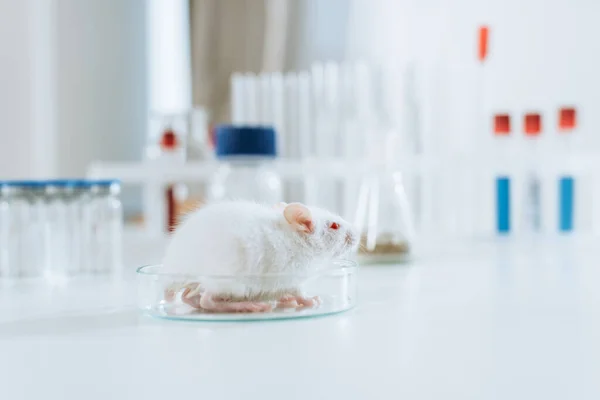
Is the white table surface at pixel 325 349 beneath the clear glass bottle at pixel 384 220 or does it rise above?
beneath

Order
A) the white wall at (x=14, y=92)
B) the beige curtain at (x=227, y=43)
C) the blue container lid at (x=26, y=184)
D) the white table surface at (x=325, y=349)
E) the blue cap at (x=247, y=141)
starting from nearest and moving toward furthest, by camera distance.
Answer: the white table surface at (x=325, y=349), the blue container lid at (x=26, y=184), the blue cap at (x=247, y=141), the white wall at (x=14, y=92), the beige curtain at (x=227, y=43)

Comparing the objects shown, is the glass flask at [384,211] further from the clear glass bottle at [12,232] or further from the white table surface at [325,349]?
the clear glass bottle at [12,232]

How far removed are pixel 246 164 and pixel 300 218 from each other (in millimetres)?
771

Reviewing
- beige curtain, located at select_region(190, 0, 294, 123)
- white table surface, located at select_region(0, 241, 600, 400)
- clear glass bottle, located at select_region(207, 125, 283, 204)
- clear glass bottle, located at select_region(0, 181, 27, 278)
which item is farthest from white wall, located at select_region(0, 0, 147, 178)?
white table surface, located at select_region(0, 241, 600, 400)

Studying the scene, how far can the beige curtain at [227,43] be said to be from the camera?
2.88 meters

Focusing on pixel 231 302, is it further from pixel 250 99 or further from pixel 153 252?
pixel 250 99

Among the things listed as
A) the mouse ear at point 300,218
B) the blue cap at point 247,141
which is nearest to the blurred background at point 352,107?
the blue cap at point 247,141

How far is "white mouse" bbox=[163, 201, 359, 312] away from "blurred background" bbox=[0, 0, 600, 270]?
529 millimetres

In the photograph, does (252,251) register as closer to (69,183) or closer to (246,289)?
(246,289)

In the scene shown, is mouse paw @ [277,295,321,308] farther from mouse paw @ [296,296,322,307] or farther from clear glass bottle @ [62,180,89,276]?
clear glass bottle @ [62,180,89,276]

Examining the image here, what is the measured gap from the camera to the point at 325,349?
59 centimetres

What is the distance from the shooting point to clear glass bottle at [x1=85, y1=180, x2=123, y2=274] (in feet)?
3.59

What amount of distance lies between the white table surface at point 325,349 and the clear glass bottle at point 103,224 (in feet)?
0.51

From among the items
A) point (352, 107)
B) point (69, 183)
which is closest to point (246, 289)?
point (69, 183)
